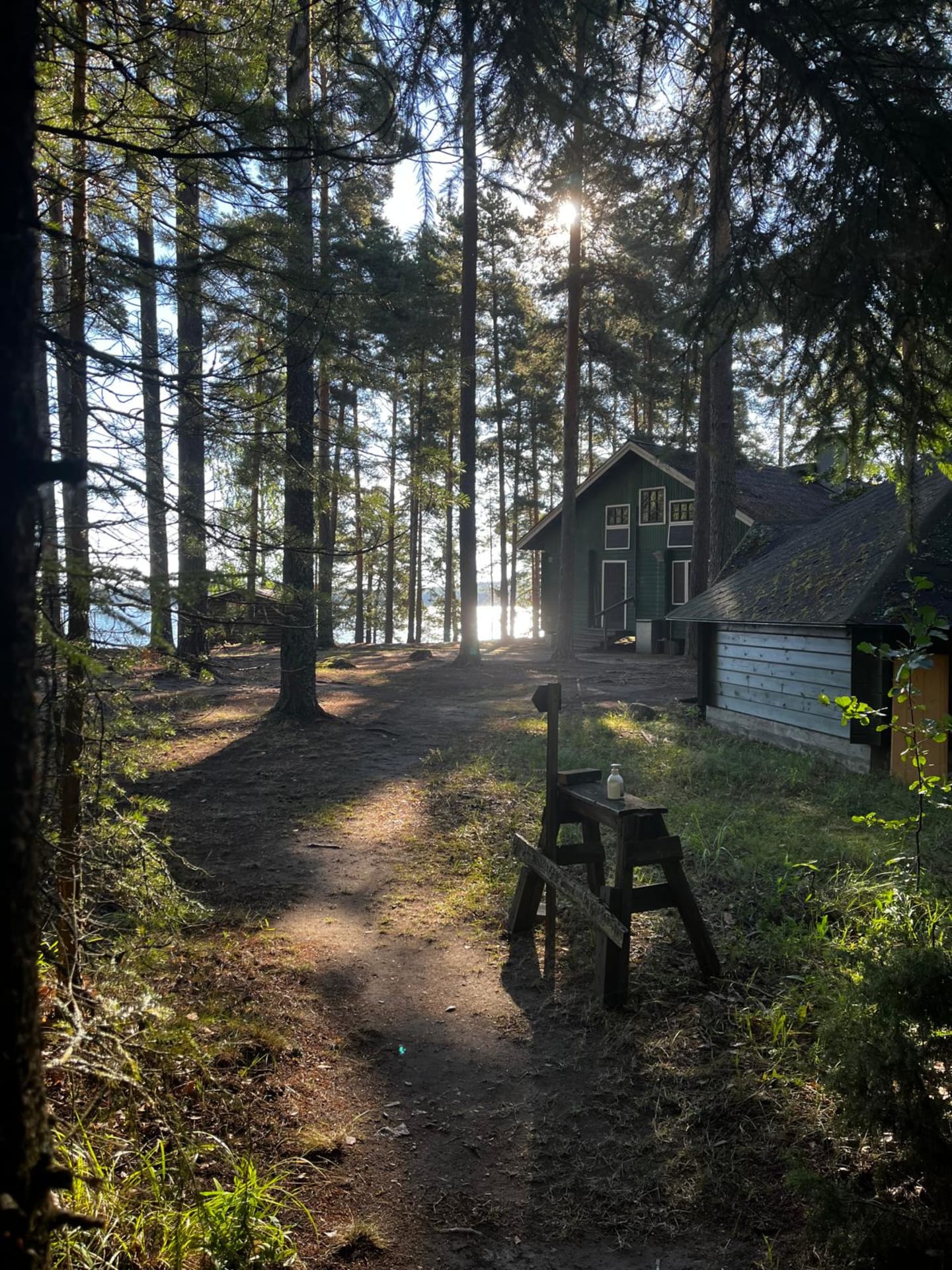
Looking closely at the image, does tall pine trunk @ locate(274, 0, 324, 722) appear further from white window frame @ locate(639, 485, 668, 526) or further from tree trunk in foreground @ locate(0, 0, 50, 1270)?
white window frame @ locate(639, 485, 668, 526)

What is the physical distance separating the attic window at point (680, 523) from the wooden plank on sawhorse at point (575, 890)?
21.5 m

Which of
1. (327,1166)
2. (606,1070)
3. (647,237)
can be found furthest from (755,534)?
(327,1166)

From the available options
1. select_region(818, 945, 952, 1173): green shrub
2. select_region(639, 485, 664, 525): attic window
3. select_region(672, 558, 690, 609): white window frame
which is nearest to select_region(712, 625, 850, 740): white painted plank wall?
select_region(818, 945, 952, 1173): green shrub

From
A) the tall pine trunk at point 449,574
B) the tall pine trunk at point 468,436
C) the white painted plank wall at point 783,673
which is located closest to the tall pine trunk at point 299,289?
the white painted plank wall at point 783,673

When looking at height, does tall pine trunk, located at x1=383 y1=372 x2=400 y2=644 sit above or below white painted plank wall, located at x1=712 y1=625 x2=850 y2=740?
above

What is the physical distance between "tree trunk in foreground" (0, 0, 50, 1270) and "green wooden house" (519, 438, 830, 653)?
2212 cm

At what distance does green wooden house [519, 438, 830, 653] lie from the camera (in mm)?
24797

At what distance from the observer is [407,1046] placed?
425 centimetres

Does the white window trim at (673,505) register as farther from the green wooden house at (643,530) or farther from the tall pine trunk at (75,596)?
the tall pine trunk at (75,596)

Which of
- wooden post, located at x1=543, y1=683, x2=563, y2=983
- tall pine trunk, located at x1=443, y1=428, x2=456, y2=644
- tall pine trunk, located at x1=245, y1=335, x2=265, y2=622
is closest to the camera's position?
tall pine trunk, located at x1=245, y1=335, x2=265, y2=622

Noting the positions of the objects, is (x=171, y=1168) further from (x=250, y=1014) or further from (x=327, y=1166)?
(x=250, y=1014)

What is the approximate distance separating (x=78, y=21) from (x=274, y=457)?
223 cm

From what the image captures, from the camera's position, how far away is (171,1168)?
9.58 feet

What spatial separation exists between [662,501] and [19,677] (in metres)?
26.5
